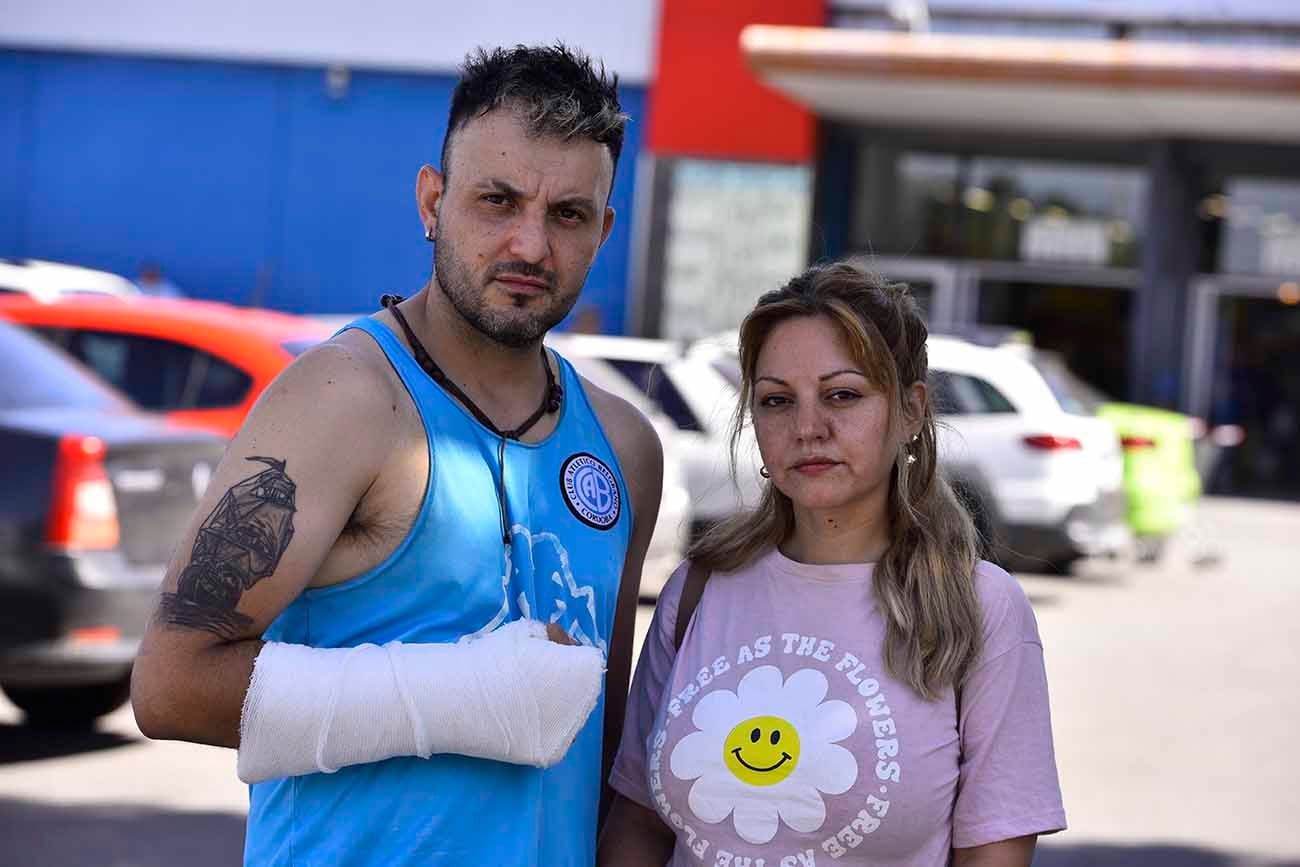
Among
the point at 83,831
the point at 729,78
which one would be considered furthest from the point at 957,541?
the point at 729,78

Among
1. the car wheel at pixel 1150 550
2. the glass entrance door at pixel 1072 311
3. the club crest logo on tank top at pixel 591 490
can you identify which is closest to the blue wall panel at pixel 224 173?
the glass entrance door at pixel 1072 311

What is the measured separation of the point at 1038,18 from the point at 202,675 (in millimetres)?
23131

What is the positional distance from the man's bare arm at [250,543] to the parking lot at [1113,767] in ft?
12.6

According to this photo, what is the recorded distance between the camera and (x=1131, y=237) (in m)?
25.1

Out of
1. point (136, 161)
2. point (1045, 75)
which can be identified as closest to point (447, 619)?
point (1045, 75)

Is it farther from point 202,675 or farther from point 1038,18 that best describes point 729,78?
point 202,675

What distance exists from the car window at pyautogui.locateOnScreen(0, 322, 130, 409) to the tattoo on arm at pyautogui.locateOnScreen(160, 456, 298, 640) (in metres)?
5.11

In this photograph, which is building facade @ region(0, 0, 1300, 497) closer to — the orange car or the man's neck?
the orange car

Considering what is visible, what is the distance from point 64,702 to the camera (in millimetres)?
7918

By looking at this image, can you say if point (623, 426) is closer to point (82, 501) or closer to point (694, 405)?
point (82, 501)

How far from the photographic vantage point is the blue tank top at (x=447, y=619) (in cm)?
257

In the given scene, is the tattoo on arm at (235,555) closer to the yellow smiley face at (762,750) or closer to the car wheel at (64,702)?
the yellow smiley face at (762,750)

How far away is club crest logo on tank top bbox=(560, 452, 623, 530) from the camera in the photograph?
280 cm

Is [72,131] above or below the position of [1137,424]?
above
